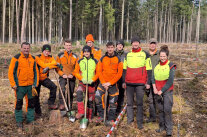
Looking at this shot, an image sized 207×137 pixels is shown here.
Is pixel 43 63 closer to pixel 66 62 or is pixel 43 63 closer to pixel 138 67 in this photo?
pixel 66 62

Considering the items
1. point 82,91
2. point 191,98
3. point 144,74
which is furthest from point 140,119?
point 191,98

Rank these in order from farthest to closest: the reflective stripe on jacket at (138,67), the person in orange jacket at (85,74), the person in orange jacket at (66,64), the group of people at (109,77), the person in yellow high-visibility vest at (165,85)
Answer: the person in orange jacket at (66,64)
the person in orange jacket at (85,74)
the reflective stripe on jacket at (138,67)
the group of people at (109,77)
the person in yellow high-visibility vest at (165,85)

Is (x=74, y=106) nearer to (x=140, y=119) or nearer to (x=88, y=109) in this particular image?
(x=88, y=109)

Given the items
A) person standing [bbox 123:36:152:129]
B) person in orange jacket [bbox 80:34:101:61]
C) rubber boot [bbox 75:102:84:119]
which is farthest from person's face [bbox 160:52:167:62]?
rubber boot [bbox 75:102:84:119]

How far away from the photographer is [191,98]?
8.16 meters

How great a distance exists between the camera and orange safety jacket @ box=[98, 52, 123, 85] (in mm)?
5383

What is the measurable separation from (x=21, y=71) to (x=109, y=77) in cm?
Answer: 236

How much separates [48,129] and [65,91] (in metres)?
1.44

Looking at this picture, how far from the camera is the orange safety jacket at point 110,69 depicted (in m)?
5.38

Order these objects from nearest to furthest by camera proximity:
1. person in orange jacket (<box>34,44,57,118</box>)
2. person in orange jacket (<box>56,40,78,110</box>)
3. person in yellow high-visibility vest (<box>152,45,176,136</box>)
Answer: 1. person in yellow high-visibility vest (<box>152,45,176,136</box>)
2. person in orange jacket (<box>34,44,57,118</box>)
3. person in orange jacket (<box>56,40,78,110</box>)

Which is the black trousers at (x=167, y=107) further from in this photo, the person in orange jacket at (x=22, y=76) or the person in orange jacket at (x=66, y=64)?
the person in orange jacket at (x=22, y=76)

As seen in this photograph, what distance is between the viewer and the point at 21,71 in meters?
5.09

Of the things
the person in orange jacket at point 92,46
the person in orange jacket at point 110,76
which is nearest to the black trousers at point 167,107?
the person in orange jacket at point 110,76

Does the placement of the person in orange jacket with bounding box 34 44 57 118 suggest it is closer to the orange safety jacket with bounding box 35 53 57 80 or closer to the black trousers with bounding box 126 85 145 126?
the orange safety jacket with bounding box 35 53 57 80
